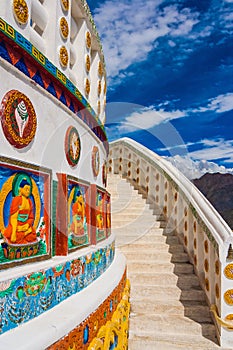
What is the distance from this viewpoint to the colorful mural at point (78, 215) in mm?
2713

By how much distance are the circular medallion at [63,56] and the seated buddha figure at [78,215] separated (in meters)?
1.05

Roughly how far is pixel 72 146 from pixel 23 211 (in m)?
0.95

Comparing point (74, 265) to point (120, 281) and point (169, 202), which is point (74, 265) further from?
point (169, 202)

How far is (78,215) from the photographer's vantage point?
2.88 metres

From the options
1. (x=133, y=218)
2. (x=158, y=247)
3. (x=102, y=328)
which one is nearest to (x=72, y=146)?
(x=102, y=328)

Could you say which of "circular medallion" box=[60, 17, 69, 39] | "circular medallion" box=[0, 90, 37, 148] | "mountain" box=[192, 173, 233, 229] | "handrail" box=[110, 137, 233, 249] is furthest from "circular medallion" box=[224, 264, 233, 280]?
"mountain" box=[192, 173, 233, 229]

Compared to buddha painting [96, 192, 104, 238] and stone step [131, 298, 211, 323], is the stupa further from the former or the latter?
stone step [131, 298, 211, 323]

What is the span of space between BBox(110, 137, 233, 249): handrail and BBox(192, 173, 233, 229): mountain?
13.3 metres

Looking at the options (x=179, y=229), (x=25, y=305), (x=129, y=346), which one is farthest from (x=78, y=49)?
(x=179, y=229)

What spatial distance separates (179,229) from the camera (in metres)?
5.97

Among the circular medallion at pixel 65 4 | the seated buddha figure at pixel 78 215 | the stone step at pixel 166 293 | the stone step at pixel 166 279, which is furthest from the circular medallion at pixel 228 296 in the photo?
the circular medallion at pixel 65 4

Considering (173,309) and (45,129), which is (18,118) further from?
(173,309)

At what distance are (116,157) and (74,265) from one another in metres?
7.62

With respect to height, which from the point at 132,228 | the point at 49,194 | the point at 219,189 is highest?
the point at 219,189
